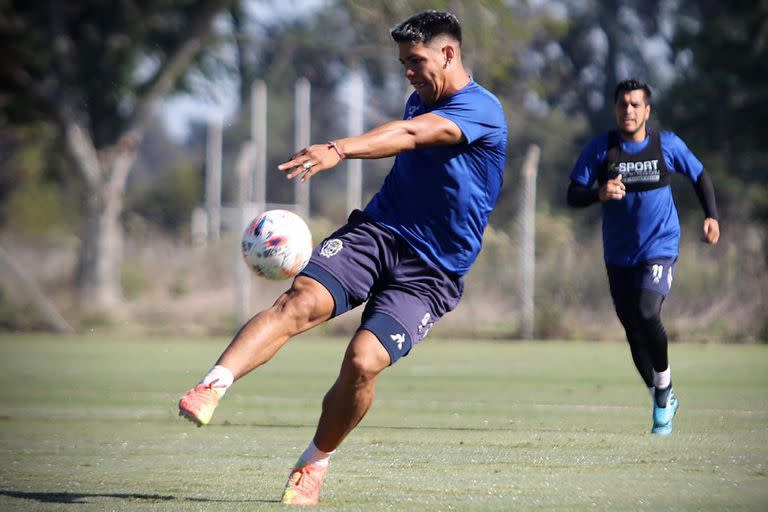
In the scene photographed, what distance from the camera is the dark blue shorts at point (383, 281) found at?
19.2 ft

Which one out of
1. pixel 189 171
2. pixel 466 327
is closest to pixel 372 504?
pixel 466 327

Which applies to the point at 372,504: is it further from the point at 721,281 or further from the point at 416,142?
the point at 721,281

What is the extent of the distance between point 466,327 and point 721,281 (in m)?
4.12

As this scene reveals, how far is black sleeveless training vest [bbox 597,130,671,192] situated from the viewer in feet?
29.8

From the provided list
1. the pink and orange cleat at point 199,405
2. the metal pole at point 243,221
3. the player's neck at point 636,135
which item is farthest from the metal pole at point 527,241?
the pink and orange cleat at point 199,405

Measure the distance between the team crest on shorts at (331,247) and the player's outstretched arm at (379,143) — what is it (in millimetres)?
719

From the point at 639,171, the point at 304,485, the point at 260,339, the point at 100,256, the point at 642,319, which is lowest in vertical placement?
the point at 100,256

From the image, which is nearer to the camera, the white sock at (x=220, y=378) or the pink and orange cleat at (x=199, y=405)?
the pink and orange cleat at (x=199, y=405)

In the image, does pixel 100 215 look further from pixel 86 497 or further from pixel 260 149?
pixel 260 149

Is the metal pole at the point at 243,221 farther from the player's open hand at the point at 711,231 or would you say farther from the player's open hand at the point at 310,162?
the player's open hand at the point at 310,162

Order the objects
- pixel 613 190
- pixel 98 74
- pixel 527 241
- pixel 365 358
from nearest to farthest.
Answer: pixel 365 358, pixel 613 190, pixel 527 241, pixel 98 74

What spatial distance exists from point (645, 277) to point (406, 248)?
324 centimetres

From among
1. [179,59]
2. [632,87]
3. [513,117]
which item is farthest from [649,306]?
[513,117]

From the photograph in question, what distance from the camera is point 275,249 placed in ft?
21.1
